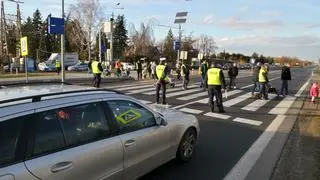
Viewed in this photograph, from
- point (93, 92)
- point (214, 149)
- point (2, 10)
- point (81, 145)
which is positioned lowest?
point (214, 149)

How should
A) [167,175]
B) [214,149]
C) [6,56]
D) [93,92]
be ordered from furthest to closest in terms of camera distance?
[6,56]
[214,149]
[167,175]
[93,92]

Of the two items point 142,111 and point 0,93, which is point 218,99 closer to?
point 142,111

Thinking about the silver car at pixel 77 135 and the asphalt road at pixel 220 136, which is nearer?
the silver car at pixel 77 135

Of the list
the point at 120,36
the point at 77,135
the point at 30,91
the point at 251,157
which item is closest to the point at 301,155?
the point at 251,157

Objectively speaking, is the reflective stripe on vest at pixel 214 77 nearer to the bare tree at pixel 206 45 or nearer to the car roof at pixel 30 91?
the car roof at pixel 30 91

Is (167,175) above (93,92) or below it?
below

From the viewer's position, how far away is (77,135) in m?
5.00

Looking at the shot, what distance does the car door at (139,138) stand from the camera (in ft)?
18.9

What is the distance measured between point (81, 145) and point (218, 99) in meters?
10.4

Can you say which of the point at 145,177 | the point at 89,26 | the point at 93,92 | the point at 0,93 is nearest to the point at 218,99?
the point at 145,177

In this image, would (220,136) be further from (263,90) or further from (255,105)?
(263,90)

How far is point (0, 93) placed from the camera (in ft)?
16.1

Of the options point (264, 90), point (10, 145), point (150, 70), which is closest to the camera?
point (10, 145)

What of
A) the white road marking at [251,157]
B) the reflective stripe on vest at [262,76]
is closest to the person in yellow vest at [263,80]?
the reflective stripe on vest at [262,76]
